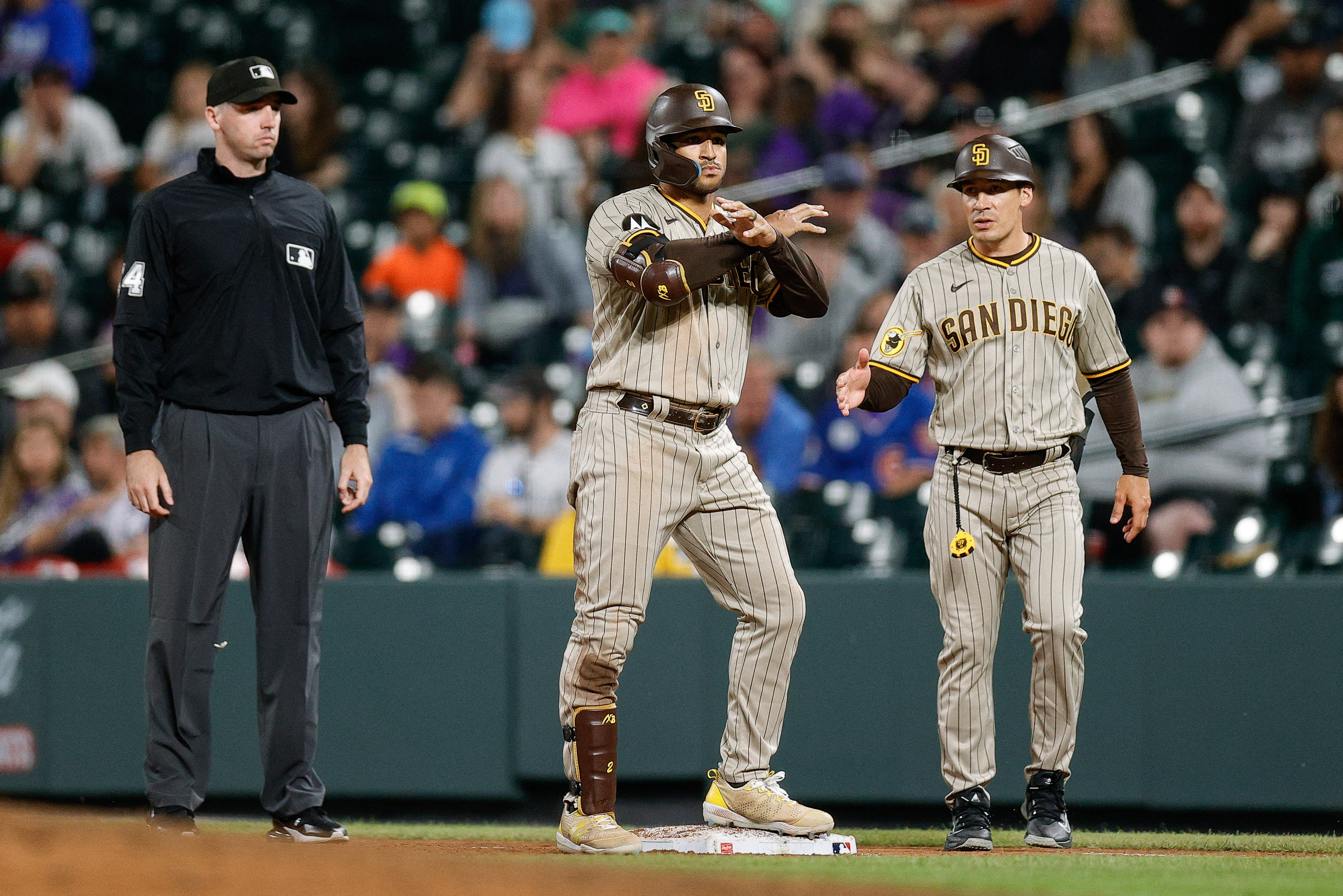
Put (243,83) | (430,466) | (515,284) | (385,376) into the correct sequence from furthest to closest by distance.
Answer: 1. (515,284)
2. (385,376)
3. (430,466)
4. (243,83)

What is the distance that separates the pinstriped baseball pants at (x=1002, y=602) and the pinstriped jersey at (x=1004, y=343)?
136mm

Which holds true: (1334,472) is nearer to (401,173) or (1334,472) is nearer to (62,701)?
(62,701)

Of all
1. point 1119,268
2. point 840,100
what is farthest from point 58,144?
point 1119,268

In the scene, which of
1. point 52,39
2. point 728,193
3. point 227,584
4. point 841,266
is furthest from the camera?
point 52,39

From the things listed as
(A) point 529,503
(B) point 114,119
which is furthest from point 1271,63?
(B) point 114,119

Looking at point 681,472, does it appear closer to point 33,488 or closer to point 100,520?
point 100,520

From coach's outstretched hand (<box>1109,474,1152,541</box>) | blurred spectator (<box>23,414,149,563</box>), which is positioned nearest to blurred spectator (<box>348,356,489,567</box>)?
blurred spectator (<box>23,414,149,563</box>)

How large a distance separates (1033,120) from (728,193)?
181cm

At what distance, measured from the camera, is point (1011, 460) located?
A: 16.0ft

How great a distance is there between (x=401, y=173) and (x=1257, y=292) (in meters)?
5.83

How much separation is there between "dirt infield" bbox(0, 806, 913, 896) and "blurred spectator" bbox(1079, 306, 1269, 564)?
3.60 metres

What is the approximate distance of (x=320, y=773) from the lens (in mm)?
6945

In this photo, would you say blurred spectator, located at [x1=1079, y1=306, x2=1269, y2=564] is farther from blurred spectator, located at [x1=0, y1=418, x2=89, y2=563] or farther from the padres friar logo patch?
blurred spectator, located at [x1=0, y1=418, x2=89, y2=563]

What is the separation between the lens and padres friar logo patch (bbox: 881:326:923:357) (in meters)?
4.96
